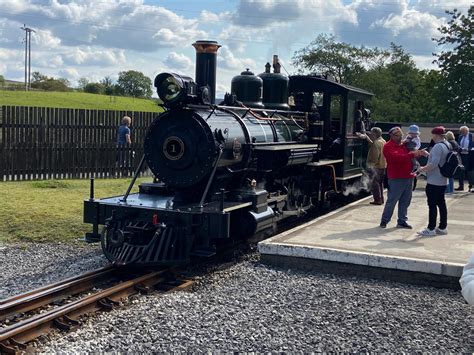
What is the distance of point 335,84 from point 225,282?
6051mm

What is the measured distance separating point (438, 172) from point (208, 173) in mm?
3377

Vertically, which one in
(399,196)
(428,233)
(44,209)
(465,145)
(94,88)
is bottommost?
(44,209)

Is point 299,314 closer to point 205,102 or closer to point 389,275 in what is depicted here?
point 389,275

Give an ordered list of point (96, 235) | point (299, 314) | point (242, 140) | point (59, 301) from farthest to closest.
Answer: point (242, 140)
point (96, 235)
point (59, 301)
point (299, 314)

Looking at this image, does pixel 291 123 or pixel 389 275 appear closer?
pixel 389 275

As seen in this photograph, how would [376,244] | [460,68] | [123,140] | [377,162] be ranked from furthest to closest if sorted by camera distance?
1. [460,68]
2. [123,140]
3. [377,162]
4. [376,244]

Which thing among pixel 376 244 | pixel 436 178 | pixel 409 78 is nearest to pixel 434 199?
pixel 436 178

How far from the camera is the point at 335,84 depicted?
1138cm

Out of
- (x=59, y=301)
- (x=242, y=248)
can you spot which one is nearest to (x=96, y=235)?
A: (x=59, y=301)

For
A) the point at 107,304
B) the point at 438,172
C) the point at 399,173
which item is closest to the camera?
the point at 107,304

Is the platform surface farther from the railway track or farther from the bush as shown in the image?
the bush

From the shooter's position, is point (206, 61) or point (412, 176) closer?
point (206, 61)

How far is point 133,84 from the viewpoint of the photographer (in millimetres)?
69750

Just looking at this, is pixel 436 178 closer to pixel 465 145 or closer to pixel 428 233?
pixel 428 233
